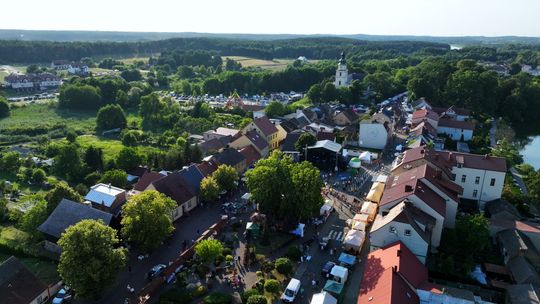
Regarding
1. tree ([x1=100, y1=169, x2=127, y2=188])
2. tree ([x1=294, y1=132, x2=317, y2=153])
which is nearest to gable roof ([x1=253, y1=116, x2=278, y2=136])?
tree ([x1=294, y1=132, x2=317, y2=153])

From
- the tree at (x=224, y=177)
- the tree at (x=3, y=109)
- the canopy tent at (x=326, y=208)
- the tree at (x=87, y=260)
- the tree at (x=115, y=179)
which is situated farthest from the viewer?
the tree at (x=3, y=109)

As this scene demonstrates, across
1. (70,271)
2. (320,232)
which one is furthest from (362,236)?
(70,271)

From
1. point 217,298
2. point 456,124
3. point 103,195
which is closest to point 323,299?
point 217,298

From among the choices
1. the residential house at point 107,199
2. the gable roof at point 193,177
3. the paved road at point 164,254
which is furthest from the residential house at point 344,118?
the residential house at point 107,199

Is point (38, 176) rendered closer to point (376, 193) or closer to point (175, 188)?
point (175, 188)

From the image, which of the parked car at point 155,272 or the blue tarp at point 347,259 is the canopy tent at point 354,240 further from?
the parked car at point 155,272

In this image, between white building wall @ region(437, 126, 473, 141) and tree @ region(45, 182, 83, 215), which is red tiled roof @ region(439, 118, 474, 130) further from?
tree @ region(45, 182, 83, 215)
